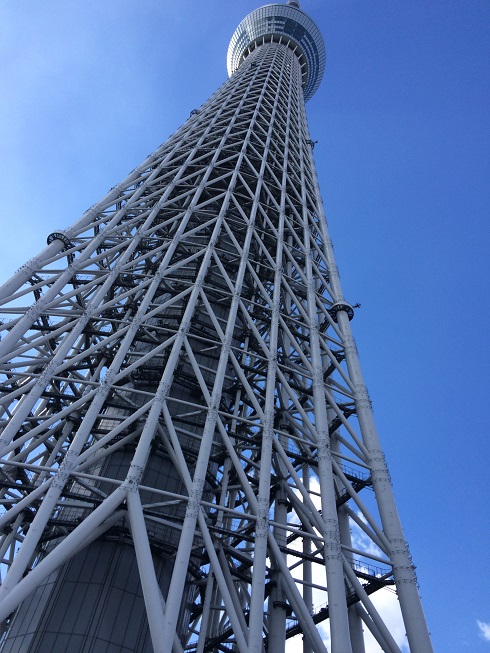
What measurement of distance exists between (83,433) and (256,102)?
134 feet

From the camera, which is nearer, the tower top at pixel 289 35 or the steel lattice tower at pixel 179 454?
the steel lattice tower at pixel 179 454

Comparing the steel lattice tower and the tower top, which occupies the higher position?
the tower top

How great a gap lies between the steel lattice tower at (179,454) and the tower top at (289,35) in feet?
156

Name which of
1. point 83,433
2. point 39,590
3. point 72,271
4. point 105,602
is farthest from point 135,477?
point 72,271

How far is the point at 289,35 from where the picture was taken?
7850 cm

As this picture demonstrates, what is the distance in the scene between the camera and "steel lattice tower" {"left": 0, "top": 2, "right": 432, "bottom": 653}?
16.8 metres

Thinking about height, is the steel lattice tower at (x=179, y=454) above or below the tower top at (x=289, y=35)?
below

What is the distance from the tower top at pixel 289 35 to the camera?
7875 centimetres

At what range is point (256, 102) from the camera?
1967 inches

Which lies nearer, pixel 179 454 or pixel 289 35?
pixel 179 454

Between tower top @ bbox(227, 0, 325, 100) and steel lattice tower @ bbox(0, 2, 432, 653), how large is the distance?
4767cm

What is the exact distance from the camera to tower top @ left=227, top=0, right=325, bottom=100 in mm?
78750

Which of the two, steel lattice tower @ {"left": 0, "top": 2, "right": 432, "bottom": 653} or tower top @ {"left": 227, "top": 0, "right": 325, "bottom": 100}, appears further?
tower top @ {"left": 227, "top": 0, "right": 325, "bottom": 100}

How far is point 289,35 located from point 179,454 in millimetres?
76712
